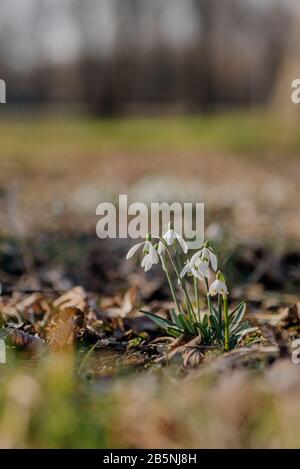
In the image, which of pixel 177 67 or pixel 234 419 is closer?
pixel 234 419

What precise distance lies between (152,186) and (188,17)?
106ft

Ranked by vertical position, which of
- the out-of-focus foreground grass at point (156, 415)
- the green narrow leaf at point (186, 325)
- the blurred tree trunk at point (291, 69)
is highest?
the blurred tree trunk at point (291, 69)

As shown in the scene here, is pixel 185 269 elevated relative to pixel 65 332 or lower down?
elevated

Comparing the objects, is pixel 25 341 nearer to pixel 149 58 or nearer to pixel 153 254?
pixel 153 254

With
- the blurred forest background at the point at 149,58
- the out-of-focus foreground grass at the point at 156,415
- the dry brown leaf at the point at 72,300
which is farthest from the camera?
the blurred forest background at the point at 149,58

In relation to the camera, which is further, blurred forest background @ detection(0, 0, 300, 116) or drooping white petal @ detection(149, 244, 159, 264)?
blurred forest background @ detection(0, 0, 300, 116)

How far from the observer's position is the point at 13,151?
14.3 meters

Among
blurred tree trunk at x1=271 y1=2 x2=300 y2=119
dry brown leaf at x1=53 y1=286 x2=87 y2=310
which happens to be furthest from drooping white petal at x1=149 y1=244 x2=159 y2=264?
blurred tree trunk at x1=271 y1=2 x2=300 y2=119

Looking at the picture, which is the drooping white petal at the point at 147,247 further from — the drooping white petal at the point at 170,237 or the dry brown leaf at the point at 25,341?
the dry brown leaf at the point at 25,341

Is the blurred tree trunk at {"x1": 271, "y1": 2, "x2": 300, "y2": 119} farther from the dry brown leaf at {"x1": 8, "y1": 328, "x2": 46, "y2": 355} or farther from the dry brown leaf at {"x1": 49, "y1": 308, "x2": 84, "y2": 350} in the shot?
the dry brown leaf at {"x1": 8, "y1": 328, "x2": 46, "y2": 355}

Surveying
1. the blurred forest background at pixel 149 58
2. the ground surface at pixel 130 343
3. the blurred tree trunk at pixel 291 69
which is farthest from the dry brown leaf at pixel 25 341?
the blurred forest background at pixel 149 58

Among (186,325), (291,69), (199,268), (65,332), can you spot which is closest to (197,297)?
(186,325)
